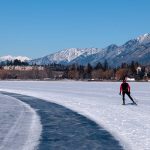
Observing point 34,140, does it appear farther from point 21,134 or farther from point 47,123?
point 47,123

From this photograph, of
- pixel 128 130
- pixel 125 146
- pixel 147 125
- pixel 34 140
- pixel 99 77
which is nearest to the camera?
pixel 125 146

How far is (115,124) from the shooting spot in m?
15.7

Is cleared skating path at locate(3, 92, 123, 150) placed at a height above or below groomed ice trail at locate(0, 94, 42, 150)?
Result: below

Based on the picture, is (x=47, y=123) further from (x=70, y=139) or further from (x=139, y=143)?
(x=139, y=143)

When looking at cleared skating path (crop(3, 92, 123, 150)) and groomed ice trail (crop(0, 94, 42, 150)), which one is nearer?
groomed ice trail (crop(0, 94, 42, 150))

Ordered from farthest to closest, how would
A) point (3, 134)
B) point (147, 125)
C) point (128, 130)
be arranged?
point (147, 125) → point (128, 130) → point (3, 134)

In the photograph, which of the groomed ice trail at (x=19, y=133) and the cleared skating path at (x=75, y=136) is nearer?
the groomed ice trail at (x=19, y=133)

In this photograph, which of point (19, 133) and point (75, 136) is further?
point (19, 133)

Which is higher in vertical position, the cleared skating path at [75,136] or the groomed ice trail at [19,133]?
the groomed ice trail at [19,133]

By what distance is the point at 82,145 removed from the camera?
11086 mm

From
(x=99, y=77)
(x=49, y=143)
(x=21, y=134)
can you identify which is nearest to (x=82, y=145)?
(x=49, y=143)

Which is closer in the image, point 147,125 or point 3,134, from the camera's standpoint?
point 3,134

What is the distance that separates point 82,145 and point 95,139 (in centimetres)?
117

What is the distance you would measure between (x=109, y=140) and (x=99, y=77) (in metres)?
187
